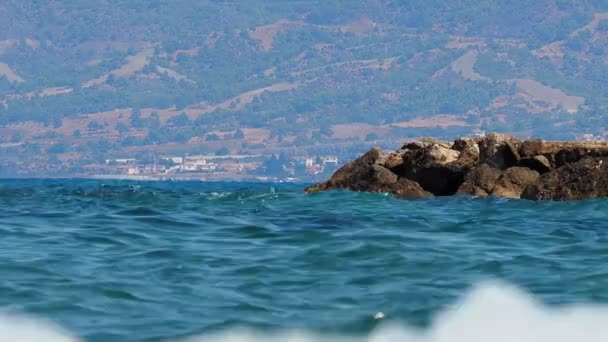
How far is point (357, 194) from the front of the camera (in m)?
34.2

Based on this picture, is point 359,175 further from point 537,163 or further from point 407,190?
point 537,163

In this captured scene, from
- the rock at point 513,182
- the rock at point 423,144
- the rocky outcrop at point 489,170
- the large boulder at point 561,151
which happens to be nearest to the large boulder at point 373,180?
the rocky outcrop at point 489,170

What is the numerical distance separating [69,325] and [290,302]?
2.48m

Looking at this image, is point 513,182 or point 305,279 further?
point 513,182

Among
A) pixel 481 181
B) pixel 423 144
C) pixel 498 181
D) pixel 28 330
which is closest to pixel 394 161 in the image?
pixel 423 144

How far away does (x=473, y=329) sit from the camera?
12.6 metres

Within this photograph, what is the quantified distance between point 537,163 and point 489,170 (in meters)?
1.28

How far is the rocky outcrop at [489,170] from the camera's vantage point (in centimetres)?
3141

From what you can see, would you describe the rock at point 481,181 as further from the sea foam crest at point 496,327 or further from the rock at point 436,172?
the sea foam crest at point 496,327

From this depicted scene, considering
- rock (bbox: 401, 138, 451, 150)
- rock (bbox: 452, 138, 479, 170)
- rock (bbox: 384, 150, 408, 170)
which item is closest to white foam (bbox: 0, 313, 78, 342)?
rock (bbox: 452, 138, 479, 170)

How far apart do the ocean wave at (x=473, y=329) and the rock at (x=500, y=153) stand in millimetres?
20260

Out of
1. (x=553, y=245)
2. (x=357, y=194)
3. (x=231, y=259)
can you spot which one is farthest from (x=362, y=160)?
(x=231, y=259)

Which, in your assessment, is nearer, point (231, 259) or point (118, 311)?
point (118, 311)

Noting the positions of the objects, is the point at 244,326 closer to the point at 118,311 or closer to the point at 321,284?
the point at 118,311
